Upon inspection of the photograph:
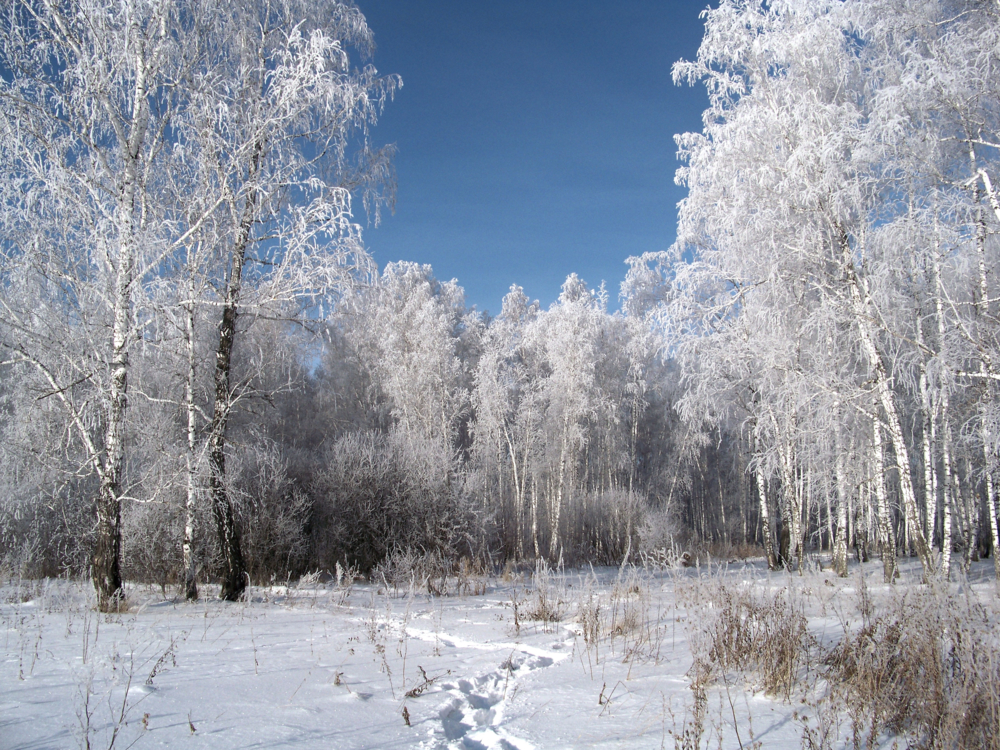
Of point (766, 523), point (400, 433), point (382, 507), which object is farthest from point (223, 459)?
point (766, 523)

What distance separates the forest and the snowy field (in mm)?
1211

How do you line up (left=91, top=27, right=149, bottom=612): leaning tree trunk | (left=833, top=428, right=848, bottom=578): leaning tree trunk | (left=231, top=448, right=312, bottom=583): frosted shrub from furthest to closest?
(left=231, top=448, right=312, bottom=583): frosted shrub
(left=833, top=428, right=848, bottom=578): leaning tree trunk
(left=91, top=27, right=149, bottom=612): leaning tree trunk

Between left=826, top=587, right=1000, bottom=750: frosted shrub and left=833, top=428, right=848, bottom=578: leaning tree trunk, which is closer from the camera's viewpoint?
left=826, top=587, right=1000, bottom=750: frosted shrub

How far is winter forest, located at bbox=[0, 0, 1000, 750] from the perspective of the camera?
3.52 metres

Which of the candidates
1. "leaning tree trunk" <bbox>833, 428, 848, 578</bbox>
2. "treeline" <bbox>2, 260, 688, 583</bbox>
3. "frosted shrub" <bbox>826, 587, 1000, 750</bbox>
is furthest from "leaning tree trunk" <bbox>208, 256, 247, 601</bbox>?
"leaning tree trunk" <bbox>833, 428, 848, 578</bbox>

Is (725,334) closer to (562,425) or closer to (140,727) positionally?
(562,425)

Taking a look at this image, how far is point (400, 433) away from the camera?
1716 cm

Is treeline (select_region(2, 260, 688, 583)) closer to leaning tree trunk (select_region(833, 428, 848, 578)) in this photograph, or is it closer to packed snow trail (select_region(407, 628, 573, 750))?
packed snow trail (select_region(407, 628, 573, 750))

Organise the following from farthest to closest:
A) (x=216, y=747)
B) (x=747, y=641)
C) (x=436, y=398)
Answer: (x=436, y=398)
(x=747, y=641)
(x=216, y=747)

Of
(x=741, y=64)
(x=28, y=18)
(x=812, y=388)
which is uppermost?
(x=741, y=64)

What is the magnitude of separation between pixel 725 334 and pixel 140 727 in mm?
12146

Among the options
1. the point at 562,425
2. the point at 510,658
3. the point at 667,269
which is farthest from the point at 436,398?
the point at 510,658

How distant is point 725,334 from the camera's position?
12586 millimetres

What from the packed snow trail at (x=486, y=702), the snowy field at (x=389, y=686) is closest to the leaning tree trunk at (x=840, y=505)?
the snowy field at (x=389, y=686)
